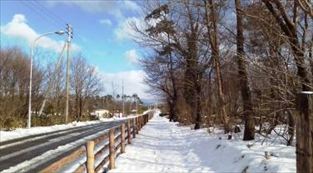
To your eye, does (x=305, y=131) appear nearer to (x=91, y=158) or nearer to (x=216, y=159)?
(x=91, y=158)

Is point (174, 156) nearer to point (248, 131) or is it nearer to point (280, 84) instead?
point (248, 131)

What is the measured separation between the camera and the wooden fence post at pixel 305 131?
4.92 metres

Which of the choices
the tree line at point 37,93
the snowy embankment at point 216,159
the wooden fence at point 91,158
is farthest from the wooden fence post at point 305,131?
the tree line at point 37,93

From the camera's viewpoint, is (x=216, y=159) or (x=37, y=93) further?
(x=37, y=93)

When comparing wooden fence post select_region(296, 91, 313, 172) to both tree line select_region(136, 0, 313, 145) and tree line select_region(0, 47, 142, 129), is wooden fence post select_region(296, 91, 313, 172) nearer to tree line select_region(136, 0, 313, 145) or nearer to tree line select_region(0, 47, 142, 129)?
tree line select_region(136, 0, 313, 145)

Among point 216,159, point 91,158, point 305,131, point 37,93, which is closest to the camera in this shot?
point 305,131

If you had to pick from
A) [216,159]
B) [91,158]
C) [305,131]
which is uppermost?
[305,131]

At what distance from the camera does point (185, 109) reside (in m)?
43.1

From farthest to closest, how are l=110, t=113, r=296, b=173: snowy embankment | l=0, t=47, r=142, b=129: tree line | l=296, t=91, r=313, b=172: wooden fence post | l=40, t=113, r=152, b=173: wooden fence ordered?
l=0, t=47, r=142, b=129: tree line
l=110, t=113, r=296, b=173: snowy embankment
l=40, t=113, r=152, b=173: wooden fence
l=296, t=91, r=313, b=172: wooden fence post

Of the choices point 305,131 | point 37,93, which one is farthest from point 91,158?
point 37,93

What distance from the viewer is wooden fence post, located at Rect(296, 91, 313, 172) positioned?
4922 millimetres

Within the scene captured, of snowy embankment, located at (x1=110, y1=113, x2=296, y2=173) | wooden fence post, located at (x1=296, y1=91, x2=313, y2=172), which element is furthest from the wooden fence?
wooden fence post, located at (x1=296, y1=91, x2=313, y2=172)

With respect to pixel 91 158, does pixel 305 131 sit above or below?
above

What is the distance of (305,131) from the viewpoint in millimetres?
4961
